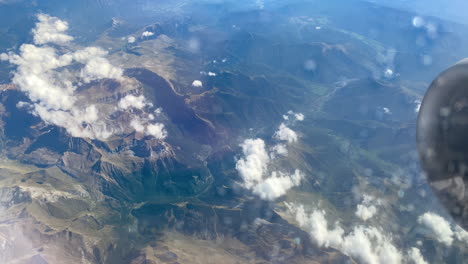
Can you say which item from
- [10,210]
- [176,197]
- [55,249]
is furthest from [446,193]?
[10,210]

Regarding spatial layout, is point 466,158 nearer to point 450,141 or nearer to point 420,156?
point 450,141

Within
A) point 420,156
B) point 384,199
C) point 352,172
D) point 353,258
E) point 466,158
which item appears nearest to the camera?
point 466,158

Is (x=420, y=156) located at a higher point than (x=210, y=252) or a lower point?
higher

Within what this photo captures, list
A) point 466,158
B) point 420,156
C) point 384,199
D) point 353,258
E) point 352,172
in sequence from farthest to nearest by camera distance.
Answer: point 352,172 → point 384,199 → point 353,258 → point 420,156 → point 466,158

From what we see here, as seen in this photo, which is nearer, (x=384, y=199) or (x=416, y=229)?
(x=416, y=229)

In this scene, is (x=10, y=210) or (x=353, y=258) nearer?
(x=353, y=258)

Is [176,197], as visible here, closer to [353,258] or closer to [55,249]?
[55,249]

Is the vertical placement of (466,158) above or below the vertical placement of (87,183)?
above

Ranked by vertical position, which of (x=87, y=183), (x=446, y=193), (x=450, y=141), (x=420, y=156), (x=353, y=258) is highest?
(x=450, y=141)

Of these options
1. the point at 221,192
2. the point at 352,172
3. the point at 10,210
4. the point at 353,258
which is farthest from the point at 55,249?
the point at 352,172
